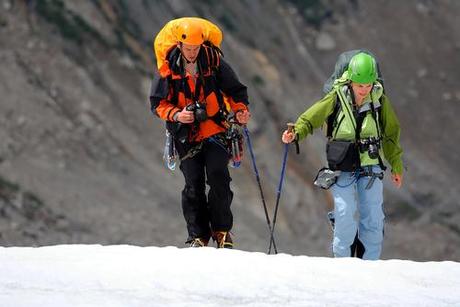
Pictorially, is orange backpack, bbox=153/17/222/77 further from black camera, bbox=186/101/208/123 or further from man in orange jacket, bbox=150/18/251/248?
black camera, bbox=186/101/208/123

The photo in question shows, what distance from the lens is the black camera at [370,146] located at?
8.43m

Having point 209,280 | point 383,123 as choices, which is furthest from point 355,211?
point 209,280

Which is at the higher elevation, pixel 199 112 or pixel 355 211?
pixel 199 112

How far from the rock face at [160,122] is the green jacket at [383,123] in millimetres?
10199

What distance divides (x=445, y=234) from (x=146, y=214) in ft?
31.7

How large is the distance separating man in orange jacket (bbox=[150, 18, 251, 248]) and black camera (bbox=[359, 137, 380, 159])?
111 centimetres

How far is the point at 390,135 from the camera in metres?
8.68

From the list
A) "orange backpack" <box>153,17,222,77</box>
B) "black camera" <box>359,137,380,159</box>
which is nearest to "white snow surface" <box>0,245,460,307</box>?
"black camera" <box>359,137,380,159</box>

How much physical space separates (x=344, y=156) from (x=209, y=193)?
1.41 meters

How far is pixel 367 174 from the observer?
8500mm

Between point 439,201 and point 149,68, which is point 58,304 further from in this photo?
point 439,201

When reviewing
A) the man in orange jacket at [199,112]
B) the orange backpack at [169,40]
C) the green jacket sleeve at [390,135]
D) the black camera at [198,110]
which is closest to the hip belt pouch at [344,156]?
the green jacket sleeve at [390,135]

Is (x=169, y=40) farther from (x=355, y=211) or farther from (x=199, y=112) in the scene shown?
(x=355, y=211)

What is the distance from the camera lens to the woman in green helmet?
8359 millimetres
